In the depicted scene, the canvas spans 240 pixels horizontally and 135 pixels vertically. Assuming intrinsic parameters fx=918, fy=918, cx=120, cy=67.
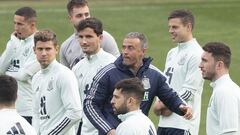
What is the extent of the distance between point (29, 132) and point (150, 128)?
46.3 inches

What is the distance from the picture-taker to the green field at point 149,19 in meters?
23.2

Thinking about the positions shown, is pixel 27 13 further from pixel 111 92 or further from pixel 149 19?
pixel 149 19

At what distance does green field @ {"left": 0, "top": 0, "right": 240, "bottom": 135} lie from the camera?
2317 centimetres

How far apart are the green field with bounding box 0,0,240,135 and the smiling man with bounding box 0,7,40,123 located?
332 inches

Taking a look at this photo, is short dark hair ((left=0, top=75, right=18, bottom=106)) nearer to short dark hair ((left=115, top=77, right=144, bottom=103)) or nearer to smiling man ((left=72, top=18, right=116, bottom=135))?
short dark hair ((left=115, top=77, right=144, bottom=103))

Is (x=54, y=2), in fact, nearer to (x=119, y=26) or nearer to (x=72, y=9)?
(x=119, y=26)

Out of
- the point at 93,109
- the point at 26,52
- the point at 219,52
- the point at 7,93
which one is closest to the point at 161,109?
the point at 93,109

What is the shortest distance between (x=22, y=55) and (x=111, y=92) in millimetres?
2800

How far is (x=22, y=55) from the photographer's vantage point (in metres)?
12.5

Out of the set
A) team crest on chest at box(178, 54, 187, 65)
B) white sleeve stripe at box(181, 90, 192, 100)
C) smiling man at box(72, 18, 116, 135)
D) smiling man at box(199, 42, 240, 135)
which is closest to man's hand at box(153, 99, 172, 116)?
white sleeve stripe at box(181, 90, 192, 100)

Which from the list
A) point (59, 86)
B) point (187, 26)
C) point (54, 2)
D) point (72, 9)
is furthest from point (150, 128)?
point (54, 2)

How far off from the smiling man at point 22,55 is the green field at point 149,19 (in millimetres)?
8444

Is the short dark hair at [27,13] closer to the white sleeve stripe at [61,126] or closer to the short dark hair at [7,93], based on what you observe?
the white sleeve stripe at [61,126]

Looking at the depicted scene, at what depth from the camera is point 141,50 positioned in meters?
9.97
